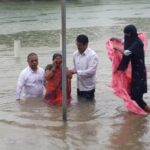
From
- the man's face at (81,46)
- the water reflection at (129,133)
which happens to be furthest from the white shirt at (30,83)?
the water reflection at (129,133)

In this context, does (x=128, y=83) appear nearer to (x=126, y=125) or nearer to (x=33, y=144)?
(x=126, y=125)

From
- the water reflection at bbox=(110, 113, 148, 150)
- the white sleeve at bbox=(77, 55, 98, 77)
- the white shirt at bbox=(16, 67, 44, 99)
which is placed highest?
the white sleeve at bbox=(77, 55, 98, 77)

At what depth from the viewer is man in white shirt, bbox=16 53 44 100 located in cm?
980

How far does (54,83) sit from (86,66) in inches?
26.3

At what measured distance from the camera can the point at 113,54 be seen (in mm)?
9109

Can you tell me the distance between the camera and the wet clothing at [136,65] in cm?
858

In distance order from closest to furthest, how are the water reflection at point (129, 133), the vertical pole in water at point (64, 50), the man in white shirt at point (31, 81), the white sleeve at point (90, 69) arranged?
the water reflection at point (129, 133)
the vertical pole in water at point (64, 50)
the white sleeve at point (90, 69)
the man in white shirt at point (31, 81)

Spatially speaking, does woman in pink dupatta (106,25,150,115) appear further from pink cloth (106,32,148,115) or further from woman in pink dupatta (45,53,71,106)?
woman in pink dupatta (45,53,71,106)

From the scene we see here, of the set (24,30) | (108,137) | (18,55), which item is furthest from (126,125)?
(24,30)

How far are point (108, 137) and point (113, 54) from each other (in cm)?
198

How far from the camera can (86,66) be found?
378 inches

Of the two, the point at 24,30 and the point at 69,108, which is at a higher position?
the point at 24,30

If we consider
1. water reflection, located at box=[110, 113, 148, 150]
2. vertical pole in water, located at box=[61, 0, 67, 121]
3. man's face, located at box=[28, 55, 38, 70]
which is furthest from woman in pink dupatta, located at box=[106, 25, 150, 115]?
man's face, located at box=[28, 55, 38, 70]

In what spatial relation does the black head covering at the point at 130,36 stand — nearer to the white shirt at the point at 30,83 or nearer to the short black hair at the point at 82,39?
the short black hair at the point at 82,39
